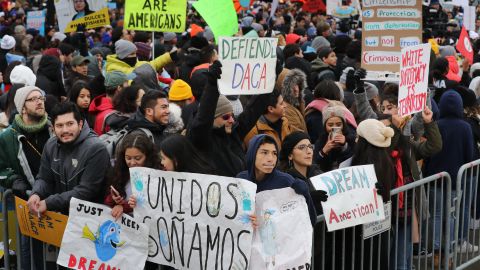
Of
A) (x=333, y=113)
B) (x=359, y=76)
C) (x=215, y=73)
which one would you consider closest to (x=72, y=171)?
(x=215, y=73)

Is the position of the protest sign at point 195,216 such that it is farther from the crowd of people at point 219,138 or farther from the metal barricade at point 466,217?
the metal barricade at point 466,217

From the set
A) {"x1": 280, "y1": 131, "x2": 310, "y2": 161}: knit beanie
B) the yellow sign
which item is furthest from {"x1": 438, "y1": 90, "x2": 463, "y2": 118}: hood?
the yellow sign

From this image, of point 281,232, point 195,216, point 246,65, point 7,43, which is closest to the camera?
point 281,232

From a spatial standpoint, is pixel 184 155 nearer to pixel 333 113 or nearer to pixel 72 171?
pixel 72 171

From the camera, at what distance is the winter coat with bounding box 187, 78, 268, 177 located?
18.2ft

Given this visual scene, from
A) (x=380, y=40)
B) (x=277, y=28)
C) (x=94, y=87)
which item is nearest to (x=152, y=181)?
(x=94, y=87)

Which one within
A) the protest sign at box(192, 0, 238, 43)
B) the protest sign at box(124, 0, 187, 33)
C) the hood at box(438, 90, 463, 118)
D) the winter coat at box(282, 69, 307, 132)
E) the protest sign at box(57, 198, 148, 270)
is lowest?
the protest sign at box(57, 198, 148, 270)

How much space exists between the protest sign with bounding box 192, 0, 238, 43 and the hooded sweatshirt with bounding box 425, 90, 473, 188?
2.16 metres

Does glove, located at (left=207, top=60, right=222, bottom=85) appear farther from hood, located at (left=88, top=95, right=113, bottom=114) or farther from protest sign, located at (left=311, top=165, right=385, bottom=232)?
hood, located at (left=88, top=95, right=113, bottom=114)

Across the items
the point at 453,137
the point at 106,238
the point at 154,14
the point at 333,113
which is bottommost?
the point at 453,137

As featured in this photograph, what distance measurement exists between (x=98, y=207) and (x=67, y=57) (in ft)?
24.8

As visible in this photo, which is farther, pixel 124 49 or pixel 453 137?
pixel 124 49

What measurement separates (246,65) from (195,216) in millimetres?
1312

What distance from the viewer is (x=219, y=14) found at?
25.4ft
